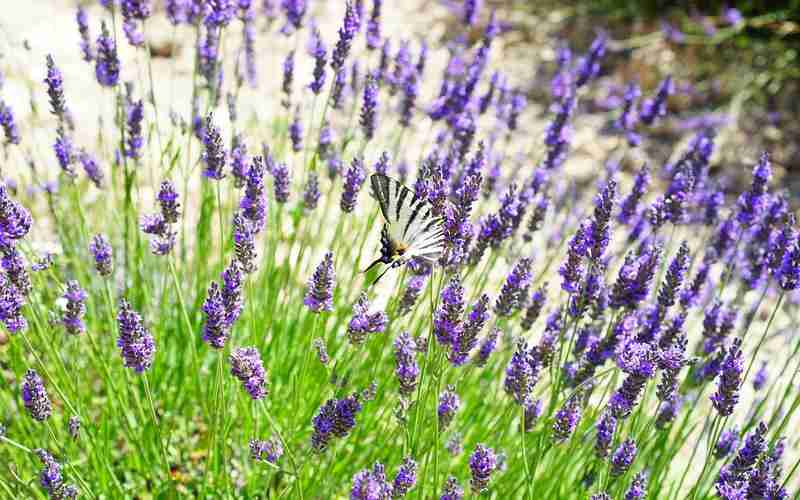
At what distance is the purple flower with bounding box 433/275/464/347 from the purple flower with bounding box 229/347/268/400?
1.41 feet

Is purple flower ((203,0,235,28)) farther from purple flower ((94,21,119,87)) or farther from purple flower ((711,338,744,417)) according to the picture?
purple flower ((711,338,744,417))

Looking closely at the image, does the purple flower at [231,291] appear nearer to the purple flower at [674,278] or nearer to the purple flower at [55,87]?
the purple flower at [55,87]

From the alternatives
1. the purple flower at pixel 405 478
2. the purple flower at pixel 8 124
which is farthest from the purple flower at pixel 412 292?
the purple flower at pixel 8 124

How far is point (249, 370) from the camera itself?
1.71 meters

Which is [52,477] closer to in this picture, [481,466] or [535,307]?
[481,466]

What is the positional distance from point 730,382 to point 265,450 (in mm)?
1245

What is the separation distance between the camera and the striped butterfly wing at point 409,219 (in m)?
1.79

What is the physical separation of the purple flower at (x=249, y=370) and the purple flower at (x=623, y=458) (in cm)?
97

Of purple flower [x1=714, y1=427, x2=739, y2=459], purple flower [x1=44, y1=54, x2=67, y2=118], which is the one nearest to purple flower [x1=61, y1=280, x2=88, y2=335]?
purple flower [x1=44, y1=54, x2=67, y2=118]

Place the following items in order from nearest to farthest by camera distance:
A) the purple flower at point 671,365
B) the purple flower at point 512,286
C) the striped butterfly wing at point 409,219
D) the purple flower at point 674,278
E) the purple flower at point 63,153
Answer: the striped butterfly wing at point 409,219, the purple flower at point 671,365, the purple flower at point 512,286, the purple flower at point 674,278, the purple flower at point 63,153

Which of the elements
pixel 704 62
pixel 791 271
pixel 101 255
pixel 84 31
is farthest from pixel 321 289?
pixel 704 62

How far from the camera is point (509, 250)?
3078 mm

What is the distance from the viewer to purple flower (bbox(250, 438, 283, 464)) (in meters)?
1.92

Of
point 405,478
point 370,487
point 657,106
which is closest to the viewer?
point 370,487
